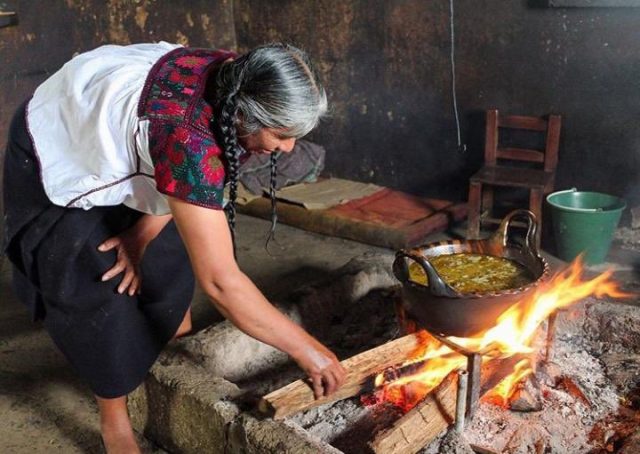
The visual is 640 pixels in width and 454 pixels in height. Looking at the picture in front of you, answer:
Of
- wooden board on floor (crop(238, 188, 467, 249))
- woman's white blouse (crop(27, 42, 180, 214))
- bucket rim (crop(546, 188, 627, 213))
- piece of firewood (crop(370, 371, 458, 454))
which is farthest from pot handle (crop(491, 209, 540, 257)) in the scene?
wooden board on floor (crop(238, 188, 467, 249))

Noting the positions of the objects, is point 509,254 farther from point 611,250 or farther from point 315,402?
point 611,250

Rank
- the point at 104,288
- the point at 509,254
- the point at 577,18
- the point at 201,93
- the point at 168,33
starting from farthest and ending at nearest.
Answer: the point at 168,33 → the point at 577,18 → the point at 509,254 → the point at 104,288 → the point at 201,93

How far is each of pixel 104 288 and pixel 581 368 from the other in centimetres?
169

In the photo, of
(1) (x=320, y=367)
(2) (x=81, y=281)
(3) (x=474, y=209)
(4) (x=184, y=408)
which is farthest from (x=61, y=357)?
(3) (x=474, y=209)

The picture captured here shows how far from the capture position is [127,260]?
232 centimetres

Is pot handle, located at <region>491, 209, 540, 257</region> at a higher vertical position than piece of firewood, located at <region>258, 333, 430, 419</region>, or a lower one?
higher

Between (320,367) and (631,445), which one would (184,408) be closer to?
(320,367)

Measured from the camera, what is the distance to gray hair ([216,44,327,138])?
1.73m

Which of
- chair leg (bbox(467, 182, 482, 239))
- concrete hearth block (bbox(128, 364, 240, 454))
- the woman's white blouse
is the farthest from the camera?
chair leg (bbox(467, 182, 482, 239))

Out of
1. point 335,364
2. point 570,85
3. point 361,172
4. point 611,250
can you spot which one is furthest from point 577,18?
point 335,364

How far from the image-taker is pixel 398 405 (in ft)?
7.98

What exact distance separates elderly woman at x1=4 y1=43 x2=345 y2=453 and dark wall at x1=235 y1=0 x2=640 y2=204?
2877 mm

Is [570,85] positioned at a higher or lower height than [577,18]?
lower

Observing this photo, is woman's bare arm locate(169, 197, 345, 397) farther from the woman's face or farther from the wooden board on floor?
the wooden board on floor
